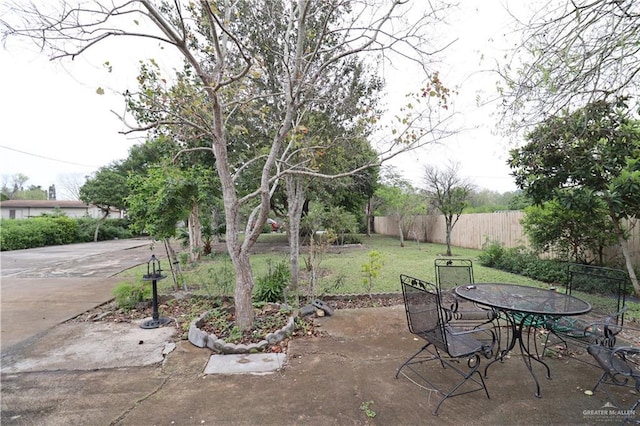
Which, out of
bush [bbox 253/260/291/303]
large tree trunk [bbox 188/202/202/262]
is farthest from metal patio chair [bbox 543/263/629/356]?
large tree trunk [bbox 188/202/202/262]

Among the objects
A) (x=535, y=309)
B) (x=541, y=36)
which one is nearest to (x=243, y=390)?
(x=535, y=309)

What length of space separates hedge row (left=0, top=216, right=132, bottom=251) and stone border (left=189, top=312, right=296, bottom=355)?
1610 centimetres

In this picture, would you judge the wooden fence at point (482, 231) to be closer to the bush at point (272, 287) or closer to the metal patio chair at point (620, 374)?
the metal patio chair at point (620, 374)

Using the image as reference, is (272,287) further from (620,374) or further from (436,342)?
(620,374)

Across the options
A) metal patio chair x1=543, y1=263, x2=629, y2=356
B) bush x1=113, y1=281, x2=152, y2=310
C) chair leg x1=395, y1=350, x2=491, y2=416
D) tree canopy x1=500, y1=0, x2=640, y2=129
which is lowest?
chair leg x1=395, y1=350, x2=491, y2=416

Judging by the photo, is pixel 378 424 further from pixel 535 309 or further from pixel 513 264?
pixel 513 264

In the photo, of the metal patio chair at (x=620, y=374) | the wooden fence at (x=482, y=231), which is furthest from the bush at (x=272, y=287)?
the wooden fence at (x=482, y=231)

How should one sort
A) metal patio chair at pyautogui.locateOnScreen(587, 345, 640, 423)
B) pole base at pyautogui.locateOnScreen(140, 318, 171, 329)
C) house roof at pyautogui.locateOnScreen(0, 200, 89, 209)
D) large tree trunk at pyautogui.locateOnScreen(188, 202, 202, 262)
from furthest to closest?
house roof at pyautogui.locateOnScreen(0, 200, 89, 209), large tree trunk at pyautogui.locateOnScreen(188, 202, 202, 262), pole base at pyautogui.locateOnScreen(140, 318, 171, 329), metal patio chair at pyautogui.locateOnScreen(587, 345, 640, 423)

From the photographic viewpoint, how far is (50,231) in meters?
16.0

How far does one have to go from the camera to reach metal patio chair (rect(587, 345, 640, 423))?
1932mm

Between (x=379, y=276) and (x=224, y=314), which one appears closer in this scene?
(x=224, y=314)

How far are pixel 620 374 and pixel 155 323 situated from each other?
4.62m

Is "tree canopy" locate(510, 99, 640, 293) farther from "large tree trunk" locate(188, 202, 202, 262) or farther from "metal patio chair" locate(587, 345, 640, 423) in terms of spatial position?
"large tree trunk" locate(188, 202, 202, 262)

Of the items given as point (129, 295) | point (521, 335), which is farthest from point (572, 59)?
point (129, 295)
